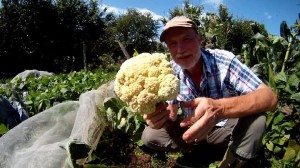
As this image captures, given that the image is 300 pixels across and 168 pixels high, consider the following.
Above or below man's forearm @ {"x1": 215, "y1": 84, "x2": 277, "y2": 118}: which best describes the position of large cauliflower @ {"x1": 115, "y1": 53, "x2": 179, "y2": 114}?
above

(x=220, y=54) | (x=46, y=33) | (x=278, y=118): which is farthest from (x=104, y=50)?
(x=220, y=54)

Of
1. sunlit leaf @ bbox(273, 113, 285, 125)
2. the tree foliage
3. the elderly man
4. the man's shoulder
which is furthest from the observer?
the tree foliage

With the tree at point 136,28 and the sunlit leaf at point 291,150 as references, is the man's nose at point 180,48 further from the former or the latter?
the tree at point 136,28

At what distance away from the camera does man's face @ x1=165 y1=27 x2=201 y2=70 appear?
6.97 feet

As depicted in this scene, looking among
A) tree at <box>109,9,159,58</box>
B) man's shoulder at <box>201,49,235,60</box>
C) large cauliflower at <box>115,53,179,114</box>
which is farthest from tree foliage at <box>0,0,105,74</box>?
large cauliflower at <box>115,53,179,114</box>

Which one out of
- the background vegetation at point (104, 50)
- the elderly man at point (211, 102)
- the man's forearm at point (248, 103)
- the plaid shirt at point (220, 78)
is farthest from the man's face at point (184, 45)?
the background vegetation at point (104, 50)

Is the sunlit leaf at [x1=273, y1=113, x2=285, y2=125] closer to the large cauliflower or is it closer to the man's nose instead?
the man's nose

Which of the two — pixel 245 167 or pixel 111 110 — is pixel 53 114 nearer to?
pixel 111 110

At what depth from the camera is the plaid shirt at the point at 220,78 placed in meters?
2.21

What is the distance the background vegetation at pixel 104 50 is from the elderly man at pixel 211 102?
0.67 meters

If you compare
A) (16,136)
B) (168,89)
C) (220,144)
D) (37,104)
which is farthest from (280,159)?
(37,104)

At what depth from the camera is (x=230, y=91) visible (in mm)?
2383

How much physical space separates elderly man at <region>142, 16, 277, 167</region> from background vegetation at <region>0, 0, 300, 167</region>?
2.21ft

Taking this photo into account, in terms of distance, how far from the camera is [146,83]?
5.81 feet
